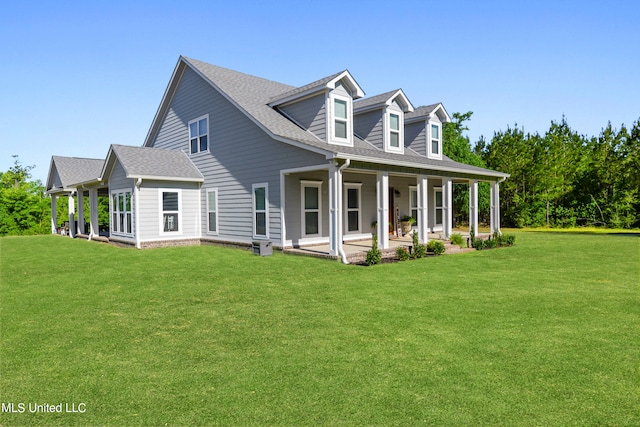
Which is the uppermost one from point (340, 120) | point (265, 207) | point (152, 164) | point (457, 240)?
point (340, 120)

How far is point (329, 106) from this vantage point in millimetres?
14086

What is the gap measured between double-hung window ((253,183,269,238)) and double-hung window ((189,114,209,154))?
14.1ft

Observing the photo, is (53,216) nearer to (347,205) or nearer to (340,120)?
(347,205)

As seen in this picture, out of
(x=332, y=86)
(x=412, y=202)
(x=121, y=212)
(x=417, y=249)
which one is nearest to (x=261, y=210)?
(x=332, y=86)

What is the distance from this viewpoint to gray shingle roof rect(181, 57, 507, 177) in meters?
12.8

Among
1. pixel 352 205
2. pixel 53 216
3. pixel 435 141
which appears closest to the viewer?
pixel 352 205

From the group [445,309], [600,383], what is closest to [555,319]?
[445,309]

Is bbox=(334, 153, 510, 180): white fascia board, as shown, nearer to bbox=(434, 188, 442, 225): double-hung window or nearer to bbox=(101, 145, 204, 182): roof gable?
bbox=(434, 188, 442, 225): double-hung window

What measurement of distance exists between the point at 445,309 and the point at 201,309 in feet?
12.9

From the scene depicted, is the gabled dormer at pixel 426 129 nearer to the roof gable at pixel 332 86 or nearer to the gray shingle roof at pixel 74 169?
the roof gable at pixel 332 86

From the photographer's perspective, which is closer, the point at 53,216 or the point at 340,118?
the point at 340,118

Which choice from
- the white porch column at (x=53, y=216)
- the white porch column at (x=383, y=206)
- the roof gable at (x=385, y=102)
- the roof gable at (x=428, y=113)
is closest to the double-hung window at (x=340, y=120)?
the roof gable at (x=385, y=102)

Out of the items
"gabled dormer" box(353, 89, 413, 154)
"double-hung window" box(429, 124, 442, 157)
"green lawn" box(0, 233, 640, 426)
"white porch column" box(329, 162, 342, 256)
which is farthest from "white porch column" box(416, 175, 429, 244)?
"green lawn" box(0, 233, 640, 426)

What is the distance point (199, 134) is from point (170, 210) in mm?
3765
